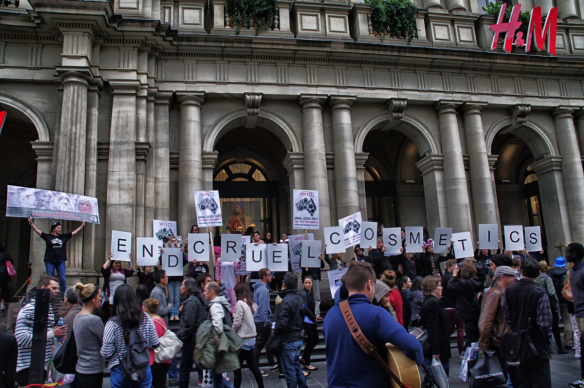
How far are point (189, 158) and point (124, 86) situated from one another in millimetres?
3148

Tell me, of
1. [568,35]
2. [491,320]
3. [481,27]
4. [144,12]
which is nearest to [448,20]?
[481,27]

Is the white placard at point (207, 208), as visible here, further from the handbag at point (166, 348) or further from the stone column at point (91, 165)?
the handbag at point (166, 348)

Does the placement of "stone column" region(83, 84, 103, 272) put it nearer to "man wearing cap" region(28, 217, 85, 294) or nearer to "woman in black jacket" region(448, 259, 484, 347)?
"man wearing cap" region(28, 217, 85, 294)

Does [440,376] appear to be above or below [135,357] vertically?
below

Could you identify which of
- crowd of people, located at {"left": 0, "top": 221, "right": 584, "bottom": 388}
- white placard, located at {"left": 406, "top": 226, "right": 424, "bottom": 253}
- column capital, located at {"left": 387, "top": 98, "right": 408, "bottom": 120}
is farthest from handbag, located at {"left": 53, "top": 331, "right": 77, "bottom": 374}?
column capital, located at {"left": 387, "top": 98, "right": 408, "bottom": 120}

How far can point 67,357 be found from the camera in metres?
5.30

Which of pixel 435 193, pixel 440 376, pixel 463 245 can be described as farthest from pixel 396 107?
pixel 440 376

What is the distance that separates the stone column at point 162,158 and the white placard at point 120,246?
3015 mm

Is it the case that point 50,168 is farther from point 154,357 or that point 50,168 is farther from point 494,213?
point 494,213

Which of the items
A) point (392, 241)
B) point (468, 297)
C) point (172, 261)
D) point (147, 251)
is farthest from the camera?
point (392, 241)

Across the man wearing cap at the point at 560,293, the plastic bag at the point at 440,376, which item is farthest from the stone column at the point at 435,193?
the plastic bag at the point at 440,376

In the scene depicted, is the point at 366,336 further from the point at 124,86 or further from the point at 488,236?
the point at 124,86

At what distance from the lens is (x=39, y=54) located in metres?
15.7

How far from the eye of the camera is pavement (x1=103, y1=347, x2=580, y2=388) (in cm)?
821
